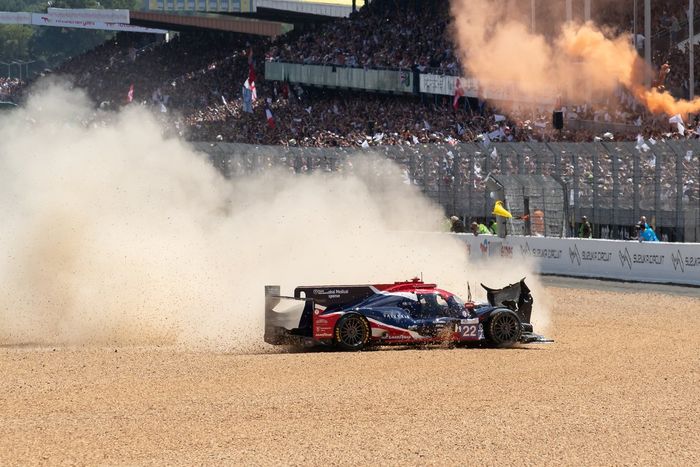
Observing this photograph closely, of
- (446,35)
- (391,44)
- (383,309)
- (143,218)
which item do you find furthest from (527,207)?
(391,44)

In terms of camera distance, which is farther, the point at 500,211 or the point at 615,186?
the point at 500,211

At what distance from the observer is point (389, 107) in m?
61.9

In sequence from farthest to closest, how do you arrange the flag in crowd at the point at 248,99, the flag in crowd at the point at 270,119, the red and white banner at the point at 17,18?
1. the red and white banner at the point at 17,18
2. the flag in crowd at the point at 248,99
3. the flag in crowd at the point at 270,119

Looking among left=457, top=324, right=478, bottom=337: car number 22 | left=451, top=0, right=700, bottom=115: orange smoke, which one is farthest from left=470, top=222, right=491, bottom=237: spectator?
left=457, top=324, right=478, bottom=337: car number 22

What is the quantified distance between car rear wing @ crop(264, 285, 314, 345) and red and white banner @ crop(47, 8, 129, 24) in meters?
71.2

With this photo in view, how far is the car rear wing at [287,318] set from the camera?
65.7ft

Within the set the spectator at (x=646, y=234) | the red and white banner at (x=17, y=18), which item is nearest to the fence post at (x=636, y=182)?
the spectator at (x=646, y=234)

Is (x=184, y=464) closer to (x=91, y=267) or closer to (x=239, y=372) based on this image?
(x=239, y=372)

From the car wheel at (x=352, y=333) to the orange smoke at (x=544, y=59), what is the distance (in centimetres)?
2497

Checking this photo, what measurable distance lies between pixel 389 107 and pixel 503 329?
137 ft

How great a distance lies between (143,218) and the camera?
25.0 metres

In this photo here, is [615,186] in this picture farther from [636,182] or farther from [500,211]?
[500,211]

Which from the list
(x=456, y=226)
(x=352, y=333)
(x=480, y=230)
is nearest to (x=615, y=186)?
(x=480, y=230)

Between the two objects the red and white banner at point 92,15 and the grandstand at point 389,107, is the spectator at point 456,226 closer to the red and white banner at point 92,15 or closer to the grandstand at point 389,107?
the grandstand at point 389,107
